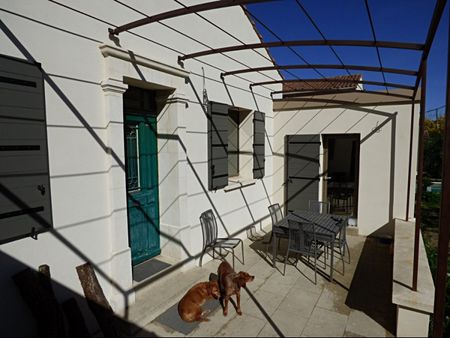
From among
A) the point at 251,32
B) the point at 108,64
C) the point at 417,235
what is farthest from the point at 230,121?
the point at 417,235

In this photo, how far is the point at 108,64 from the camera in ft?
9.70

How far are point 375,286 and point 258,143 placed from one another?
3.30m

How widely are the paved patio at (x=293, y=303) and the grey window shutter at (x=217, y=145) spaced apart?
130cm

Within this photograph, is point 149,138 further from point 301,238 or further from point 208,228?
point 301,238

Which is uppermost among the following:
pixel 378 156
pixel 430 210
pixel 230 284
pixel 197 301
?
pixel 378 156

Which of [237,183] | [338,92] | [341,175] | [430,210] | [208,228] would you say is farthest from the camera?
[430,210]

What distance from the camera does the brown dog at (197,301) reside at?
300cm

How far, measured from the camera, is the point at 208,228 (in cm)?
433

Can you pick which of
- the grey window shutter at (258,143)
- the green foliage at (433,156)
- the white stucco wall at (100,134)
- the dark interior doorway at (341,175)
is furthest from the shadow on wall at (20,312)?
the green foliage at (433,156)

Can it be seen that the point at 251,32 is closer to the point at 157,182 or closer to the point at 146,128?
the point at 146,128

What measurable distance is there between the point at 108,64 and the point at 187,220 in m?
2.28

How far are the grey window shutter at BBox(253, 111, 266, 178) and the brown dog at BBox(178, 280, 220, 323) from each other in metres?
3.19

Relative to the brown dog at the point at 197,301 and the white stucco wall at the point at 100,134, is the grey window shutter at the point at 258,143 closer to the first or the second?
the white stucco wall at the point at 100,134

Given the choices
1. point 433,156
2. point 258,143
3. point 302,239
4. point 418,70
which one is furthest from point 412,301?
point 433,156
